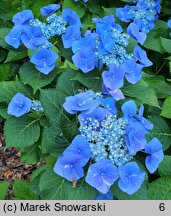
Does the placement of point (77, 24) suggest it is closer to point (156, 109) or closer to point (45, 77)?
point (45, 77)

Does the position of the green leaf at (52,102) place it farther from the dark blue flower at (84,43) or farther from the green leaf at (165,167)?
the green leaf at (165,167)

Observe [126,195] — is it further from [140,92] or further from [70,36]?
[70,36]

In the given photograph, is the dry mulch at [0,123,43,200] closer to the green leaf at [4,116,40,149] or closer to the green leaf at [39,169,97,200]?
the green leaf at [4,116,40,149]

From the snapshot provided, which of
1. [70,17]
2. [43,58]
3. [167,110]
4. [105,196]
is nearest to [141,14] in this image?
[70,17]

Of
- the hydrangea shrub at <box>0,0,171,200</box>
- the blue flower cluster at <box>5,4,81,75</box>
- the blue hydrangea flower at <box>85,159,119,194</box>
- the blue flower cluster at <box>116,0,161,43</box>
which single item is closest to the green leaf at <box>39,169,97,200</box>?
the hydrangea shrub at <box>0,0,171,200</box>

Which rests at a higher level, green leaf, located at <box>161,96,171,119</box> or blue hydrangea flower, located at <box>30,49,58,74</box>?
blue hydrangea flower, located at <box>30,49,58,74</box>

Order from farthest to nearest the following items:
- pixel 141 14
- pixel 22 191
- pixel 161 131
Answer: pixel 141 14 → pixel 22 191 → pixel 161 131

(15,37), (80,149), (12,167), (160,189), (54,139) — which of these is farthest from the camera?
(12,167)
